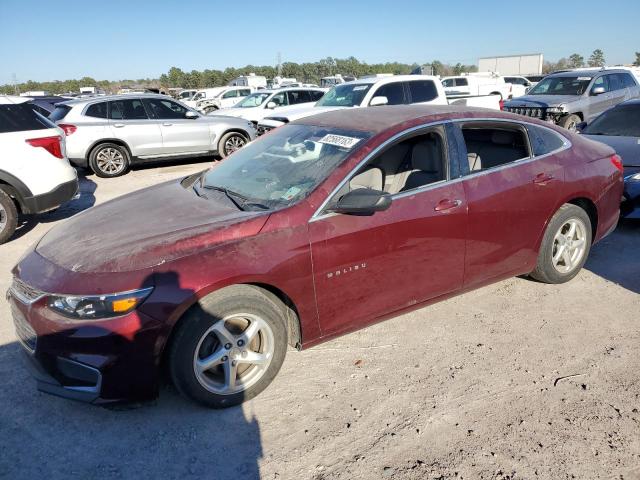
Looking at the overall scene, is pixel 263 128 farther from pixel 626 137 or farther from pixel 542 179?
pixel 542 179

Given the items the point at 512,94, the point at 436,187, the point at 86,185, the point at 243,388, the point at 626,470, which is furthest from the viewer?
the point at 512,94

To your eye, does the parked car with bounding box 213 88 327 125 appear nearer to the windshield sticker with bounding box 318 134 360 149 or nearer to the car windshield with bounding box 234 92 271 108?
the car windshield with bounding box 234 92 271 108

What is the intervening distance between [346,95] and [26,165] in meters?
6.81

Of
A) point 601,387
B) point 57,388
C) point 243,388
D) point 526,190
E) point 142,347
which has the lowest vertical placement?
point 601,387

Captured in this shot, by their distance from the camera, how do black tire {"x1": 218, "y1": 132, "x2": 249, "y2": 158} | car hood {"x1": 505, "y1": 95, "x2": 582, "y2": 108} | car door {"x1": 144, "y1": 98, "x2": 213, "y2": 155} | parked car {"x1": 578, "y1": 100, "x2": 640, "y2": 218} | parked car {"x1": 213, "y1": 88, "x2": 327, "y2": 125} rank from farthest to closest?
1. parked car {"x1": 213, "y1": 88, "x2": 327, "y2": 125}
2. car hood {"x1": 505, "y1": 95, "x2": 582, "y2": 108}
3. black tire {"x1": 218, "y1": 132, "x2": 249, "y2": 158}
4. car door {"x1": 144, "y1": 98, "x2": 213, "y2": 155}
5. parked car {"x1": 578, "y1": 100, "x2": 640, "y2": 218}

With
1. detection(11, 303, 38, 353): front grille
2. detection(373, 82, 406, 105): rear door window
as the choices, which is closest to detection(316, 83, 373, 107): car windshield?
detection(373, 82, 406, 105): rear door window

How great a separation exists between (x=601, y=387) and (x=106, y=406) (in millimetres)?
2911

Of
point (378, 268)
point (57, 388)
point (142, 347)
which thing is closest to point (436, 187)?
point (378, 268)

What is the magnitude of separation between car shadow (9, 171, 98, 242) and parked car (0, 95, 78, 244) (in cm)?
46

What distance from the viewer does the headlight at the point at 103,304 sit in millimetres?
2566

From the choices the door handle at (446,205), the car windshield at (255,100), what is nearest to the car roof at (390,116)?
the door handle at (446,205)

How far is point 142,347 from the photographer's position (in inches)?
103

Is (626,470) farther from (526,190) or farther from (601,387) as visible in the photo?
(526,190)

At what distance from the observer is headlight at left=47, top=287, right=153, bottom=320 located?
2566 mm
